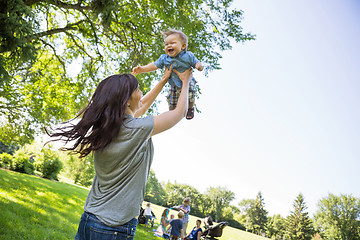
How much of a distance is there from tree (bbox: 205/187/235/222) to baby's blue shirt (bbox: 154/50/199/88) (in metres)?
67.0

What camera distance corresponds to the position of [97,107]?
158cm

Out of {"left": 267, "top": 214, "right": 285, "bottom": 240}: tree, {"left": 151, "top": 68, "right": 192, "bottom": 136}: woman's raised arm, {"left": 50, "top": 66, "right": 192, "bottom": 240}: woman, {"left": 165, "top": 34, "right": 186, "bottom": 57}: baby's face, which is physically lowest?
{"left": 267, "top": 214, "right": 285, "bottom": 240}: tree

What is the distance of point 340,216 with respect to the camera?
51844 mm

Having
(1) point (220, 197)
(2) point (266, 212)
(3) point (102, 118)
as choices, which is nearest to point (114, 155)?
(3) point (102, 118)

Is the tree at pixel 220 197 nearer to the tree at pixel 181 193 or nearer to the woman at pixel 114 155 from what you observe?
the tree at pixel 181 193

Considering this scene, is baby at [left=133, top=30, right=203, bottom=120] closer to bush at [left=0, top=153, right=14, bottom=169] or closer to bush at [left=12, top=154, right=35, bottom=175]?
bush at [left=12, top=154, right=35, bottom=175]

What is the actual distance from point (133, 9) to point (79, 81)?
4.77m

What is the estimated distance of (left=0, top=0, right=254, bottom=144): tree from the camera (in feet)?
17.5

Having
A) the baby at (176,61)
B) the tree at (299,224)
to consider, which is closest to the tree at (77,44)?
the baby at (176,61)

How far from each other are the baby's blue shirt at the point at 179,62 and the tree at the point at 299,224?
63.8 meters

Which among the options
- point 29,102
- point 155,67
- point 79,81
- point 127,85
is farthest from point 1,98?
point 127,85

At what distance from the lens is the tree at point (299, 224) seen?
55.9 m

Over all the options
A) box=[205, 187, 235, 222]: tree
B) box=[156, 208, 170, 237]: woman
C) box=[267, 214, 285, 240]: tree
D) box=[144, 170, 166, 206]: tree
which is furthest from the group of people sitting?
box=[267, 214, 285, 240]: tree

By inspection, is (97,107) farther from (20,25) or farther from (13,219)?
(13,219)
